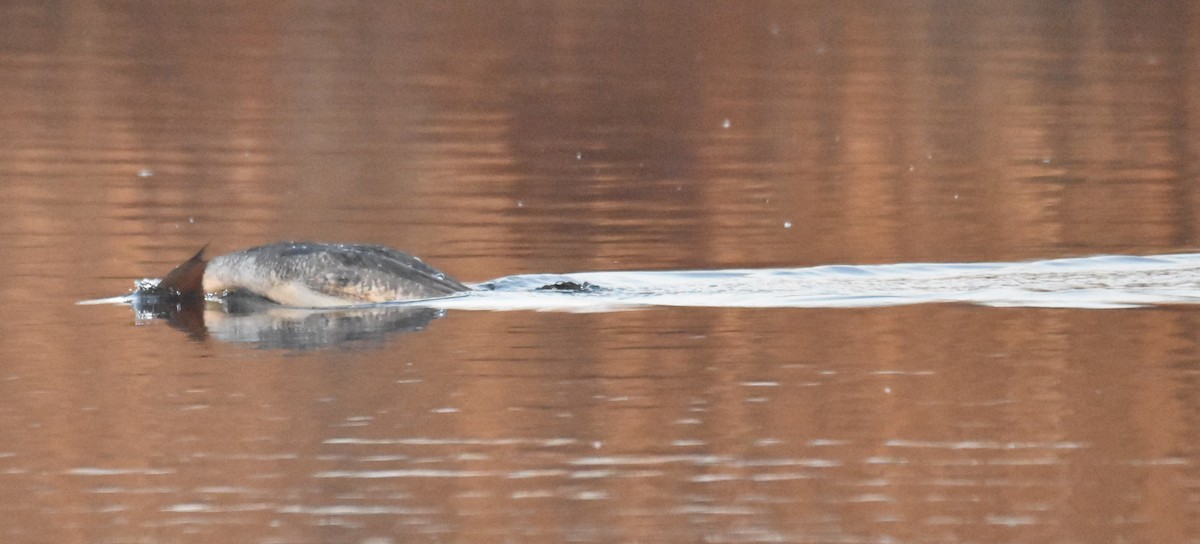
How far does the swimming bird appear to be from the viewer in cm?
1381

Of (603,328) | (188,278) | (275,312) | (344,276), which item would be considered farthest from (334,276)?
(603,328)

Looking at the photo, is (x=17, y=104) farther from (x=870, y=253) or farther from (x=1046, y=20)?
(x=1046, y=20)

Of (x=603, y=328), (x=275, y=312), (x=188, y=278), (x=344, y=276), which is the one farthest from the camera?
(x=188, y=278)

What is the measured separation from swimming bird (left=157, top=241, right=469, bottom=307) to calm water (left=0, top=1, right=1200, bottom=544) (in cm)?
56

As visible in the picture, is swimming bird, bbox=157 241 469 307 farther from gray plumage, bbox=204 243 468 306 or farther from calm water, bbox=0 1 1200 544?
calm water, bbox=0 1 1200 544

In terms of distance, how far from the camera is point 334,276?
1384cm

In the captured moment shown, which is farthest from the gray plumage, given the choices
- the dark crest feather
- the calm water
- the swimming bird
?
the calm water

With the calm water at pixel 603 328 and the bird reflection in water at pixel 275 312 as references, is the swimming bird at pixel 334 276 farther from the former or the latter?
the calm water at pixel 603 328

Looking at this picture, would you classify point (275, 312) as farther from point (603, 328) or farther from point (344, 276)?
point (603, 328)

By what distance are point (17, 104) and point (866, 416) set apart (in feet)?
60.1

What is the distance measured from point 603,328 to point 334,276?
6.37 ft

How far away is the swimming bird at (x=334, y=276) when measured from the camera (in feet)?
45.3

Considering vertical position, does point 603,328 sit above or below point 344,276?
below

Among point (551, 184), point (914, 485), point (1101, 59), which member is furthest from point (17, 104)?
point (914, 485)
